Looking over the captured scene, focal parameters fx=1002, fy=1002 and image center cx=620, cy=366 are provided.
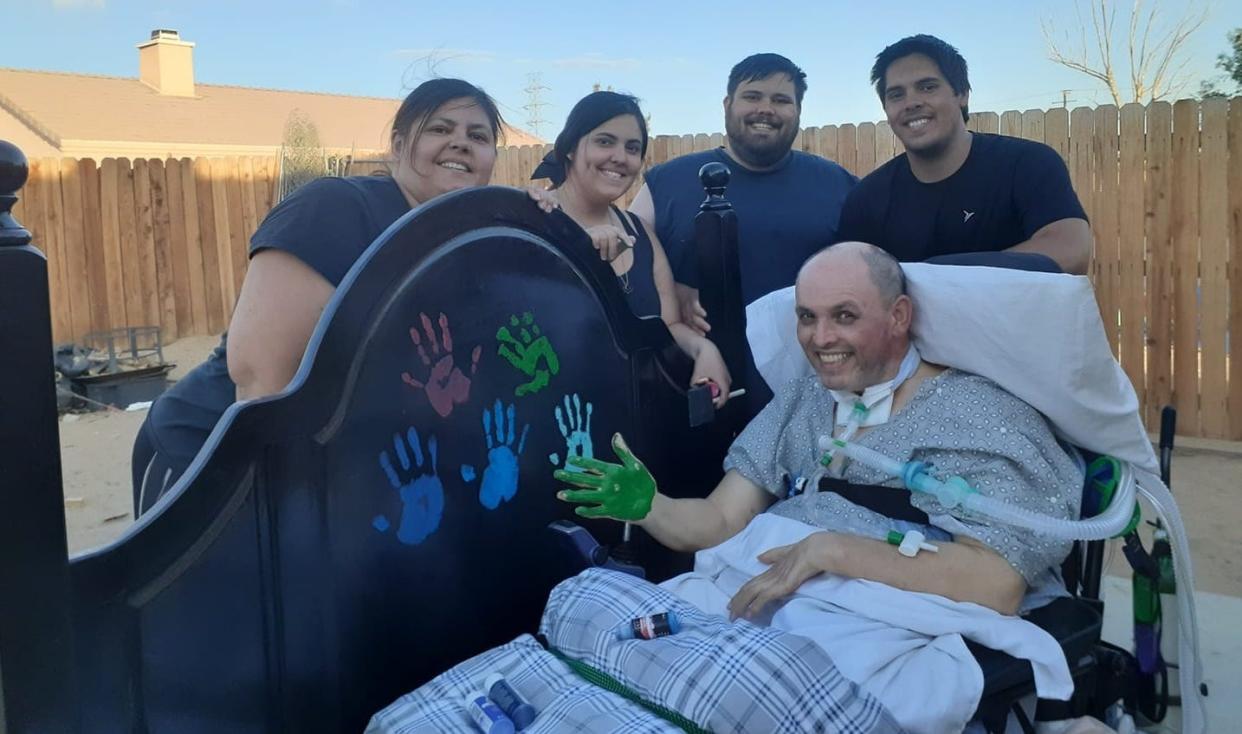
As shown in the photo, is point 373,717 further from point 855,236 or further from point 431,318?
point 855,236

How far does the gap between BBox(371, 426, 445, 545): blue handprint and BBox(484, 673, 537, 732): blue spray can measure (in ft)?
0.91

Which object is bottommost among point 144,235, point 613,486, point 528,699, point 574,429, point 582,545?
point 528,699

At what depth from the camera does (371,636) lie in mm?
1674

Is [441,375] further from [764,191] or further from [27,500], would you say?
[764,191]

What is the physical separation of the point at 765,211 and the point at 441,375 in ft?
6.17

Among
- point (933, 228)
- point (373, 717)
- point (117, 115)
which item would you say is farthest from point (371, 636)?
point (117, 115)

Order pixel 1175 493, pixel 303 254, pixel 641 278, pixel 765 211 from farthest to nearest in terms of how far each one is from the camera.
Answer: pixel 1175 493 < pixel 765 211 < pixel 641 278 < pixel 303 254

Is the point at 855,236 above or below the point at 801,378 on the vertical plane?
above

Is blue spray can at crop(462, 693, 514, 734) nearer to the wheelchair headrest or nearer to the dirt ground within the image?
the wheelchair headrest

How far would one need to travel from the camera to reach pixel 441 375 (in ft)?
5.88

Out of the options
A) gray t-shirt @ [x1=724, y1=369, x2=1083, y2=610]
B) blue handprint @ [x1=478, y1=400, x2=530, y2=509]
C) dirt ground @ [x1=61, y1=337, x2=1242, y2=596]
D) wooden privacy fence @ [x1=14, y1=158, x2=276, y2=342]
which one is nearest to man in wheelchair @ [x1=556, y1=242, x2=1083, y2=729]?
gray t-shirt @ [x1=724, y1=369, x2=1083, y2=610]

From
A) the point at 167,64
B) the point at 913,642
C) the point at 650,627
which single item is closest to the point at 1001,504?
the point at 913,642

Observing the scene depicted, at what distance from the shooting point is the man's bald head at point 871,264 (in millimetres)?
2238

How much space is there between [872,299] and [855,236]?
1128 millimetres
